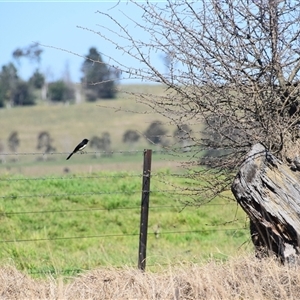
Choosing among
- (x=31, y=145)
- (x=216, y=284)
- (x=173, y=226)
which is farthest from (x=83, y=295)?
(x=31, y=145)

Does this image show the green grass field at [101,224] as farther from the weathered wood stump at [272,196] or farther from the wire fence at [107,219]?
the weathered wood stump at [272,196]

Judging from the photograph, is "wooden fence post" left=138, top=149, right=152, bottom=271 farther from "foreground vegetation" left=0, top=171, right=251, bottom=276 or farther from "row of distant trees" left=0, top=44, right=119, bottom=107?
"row of distant trees" left=0, top=44, right=119, bottom=107

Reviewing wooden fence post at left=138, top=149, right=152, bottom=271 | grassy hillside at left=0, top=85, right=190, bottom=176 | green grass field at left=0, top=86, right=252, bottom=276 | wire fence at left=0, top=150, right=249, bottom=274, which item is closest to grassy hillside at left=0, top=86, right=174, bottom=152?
grassy hillside at left=0, top=85, right=190, bottom=176

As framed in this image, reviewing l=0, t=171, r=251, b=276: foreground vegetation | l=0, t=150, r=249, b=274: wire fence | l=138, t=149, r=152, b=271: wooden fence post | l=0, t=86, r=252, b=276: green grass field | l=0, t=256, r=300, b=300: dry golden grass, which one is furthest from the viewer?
l=0, t=150, r=249, b=274: wire fence

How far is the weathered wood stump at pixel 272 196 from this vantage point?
6207 mm

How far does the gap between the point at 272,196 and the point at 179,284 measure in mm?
1160

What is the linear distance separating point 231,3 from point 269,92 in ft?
3.17

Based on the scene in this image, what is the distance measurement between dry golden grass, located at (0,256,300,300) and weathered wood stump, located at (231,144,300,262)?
10.2 inches

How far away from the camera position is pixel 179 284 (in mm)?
5941

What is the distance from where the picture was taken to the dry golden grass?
18.7ft

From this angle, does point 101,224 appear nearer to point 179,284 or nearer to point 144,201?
point 144,201

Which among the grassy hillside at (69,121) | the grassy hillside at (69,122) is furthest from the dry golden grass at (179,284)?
the grassy hillside at (69,121)

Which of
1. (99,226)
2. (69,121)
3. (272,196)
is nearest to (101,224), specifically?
(99,226)

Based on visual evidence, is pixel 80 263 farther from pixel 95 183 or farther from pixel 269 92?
pixel 95 183
